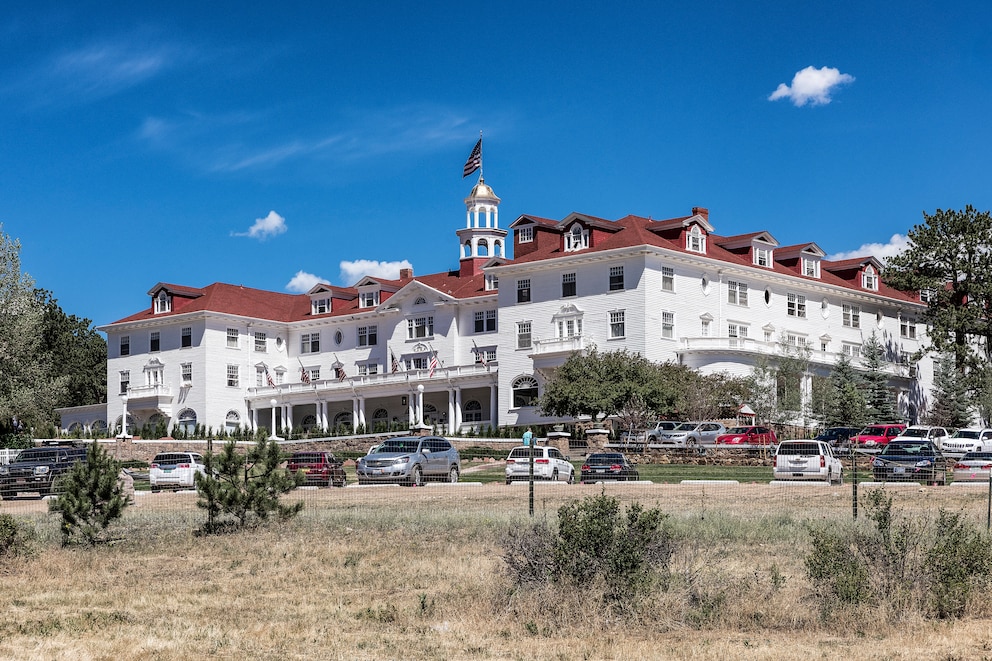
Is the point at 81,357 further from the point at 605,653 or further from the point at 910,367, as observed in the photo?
the point at 605,653

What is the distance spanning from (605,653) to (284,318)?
7890cm

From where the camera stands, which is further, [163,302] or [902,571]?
[163,302]

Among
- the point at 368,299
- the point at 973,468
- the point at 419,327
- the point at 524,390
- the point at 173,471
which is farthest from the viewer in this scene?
the point at 368,299

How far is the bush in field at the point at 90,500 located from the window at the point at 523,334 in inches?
2061

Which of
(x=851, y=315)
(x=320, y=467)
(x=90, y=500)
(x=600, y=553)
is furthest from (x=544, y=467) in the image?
(x=851, y=315)

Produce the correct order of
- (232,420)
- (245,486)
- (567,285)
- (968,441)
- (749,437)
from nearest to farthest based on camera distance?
(245,486) → (968,441) → (749,437) → (567,285) → (232,420)

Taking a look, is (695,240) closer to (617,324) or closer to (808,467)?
(617,324)

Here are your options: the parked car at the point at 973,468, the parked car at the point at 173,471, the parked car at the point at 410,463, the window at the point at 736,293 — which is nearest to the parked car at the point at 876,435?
the parked car at the point at 973,468

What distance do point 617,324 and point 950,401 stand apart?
750 inches

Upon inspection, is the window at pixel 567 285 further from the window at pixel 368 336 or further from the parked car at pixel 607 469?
the parked car at pixel 607 469

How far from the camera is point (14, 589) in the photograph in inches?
773

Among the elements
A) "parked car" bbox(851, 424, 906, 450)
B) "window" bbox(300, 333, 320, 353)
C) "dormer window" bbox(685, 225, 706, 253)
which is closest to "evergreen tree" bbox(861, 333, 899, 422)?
"dormer window" bbox(685, 225, 706, 253)

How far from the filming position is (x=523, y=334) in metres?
76.4

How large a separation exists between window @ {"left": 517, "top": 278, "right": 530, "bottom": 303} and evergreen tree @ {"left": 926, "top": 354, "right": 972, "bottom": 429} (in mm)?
23577
